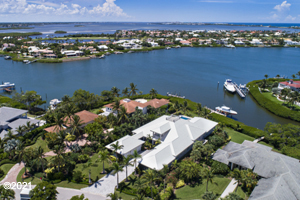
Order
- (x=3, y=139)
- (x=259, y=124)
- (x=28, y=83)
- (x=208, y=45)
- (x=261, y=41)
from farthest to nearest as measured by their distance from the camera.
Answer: (x=261, y=41) → (x=208, y=45) → (x=28, y=83) → (x=259, y=124) → (x=3, y=139)

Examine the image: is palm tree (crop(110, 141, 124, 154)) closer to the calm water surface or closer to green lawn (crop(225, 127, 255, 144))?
green lawn (crop(225, 127, 255, 144))

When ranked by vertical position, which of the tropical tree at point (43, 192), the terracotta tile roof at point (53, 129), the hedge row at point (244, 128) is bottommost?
the hedge row at point (244, 128)

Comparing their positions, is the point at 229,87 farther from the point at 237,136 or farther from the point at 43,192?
the point at 43,192

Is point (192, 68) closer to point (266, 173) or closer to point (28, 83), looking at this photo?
point (28, 83)

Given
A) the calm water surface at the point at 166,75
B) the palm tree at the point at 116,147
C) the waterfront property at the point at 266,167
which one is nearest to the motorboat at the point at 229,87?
the calm water surface at the point at 166,75

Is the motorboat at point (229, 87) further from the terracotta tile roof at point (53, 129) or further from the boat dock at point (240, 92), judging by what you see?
the terracotta tile roof at point (53, 129)

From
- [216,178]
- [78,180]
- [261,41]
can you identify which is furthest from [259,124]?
[261,41]

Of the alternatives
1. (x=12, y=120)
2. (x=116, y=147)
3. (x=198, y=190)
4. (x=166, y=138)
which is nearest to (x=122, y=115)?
(x=166, y=138)
